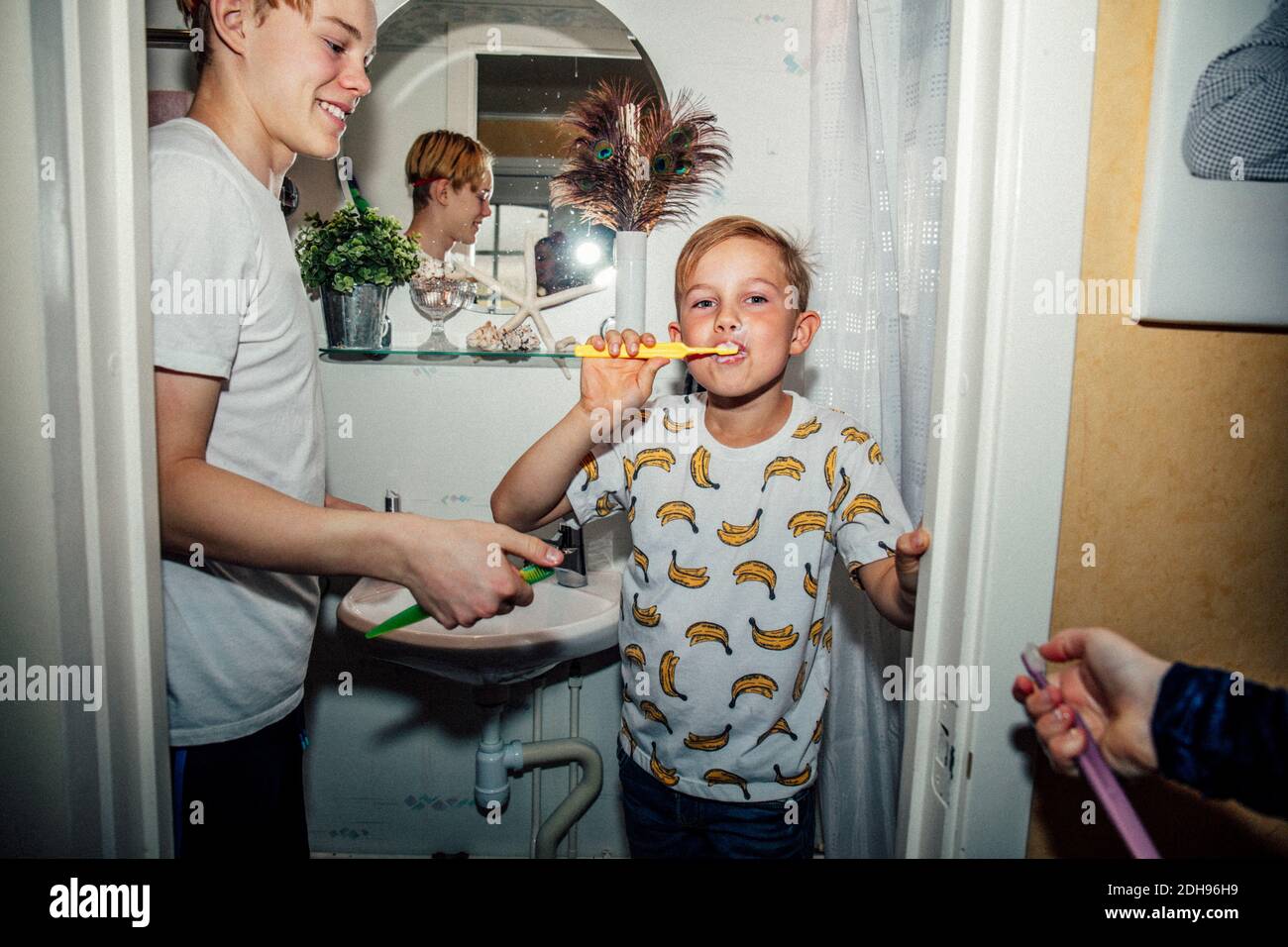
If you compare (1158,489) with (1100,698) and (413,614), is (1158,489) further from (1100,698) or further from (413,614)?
(413,614)

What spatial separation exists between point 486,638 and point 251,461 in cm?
47

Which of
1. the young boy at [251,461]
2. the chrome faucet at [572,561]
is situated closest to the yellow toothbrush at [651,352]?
the young boy at [251,461]

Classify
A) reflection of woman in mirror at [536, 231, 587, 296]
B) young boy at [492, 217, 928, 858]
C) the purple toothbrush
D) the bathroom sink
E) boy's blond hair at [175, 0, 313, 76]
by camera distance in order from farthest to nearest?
reflection of woman in mirror at [536, 231, 587, 296]
the bathroom sink
young boy at [492, 217, 928, 858]
boy's blond hair at [175, 0, 313, 76]
the purple toothbrush

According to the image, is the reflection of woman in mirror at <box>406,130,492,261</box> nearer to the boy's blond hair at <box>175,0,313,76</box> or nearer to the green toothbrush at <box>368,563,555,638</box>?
the boy's blond hair at <box>175,0,313,76</box>

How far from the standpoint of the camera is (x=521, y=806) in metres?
1.65

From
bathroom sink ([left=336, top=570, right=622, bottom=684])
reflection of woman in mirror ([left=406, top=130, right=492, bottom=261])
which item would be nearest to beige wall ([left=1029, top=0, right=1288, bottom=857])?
bathroom sink ([left=336, top=570, right=622, bottom=684])

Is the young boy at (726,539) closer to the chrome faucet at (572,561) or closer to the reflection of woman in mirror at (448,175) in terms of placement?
the chrome faucet at (572,561)

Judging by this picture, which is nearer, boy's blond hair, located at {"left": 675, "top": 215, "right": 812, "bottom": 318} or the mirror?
boy's blond hair, located at {"left": 675, "top": 215, "right": 812, "bottom": 318}

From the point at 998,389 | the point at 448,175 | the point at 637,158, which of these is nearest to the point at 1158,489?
the point at 998,389

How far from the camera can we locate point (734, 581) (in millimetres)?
1000

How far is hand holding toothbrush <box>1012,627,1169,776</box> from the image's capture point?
56cm

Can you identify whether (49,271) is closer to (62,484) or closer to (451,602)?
(62,484)

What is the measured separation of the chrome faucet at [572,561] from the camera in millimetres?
1420
